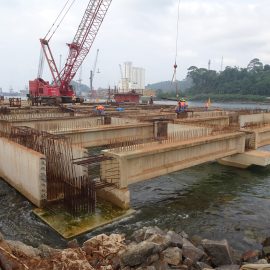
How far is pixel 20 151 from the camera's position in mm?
16000

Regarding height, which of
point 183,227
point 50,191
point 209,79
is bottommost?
point 183,227

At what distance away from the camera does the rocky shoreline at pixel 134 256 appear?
26.8 ft

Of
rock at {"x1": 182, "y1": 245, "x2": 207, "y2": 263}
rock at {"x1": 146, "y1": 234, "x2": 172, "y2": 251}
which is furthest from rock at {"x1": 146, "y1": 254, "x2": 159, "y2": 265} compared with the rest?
rock at {"x1": 182, "y1": 245, "x2": 207, "y2": 263}

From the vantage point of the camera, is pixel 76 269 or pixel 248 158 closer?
pixel 76 269

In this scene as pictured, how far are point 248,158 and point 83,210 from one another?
588 inches

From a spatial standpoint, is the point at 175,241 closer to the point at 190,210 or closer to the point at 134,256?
the point at 134,256

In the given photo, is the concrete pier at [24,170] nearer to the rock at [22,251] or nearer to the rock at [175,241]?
the rock at [22,251]

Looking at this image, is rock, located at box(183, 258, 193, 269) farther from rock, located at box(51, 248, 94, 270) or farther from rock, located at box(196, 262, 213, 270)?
rock, located at box(51, 248, 94, 270)

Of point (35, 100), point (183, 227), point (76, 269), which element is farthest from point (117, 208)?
point (35, 100)

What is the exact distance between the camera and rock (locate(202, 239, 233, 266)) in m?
9.49

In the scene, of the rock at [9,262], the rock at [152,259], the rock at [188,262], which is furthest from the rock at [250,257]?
the rock at [9,262]

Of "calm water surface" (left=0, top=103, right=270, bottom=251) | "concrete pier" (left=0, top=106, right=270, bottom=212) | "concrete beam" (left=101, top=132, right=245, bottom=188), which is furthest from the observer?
"concrete beam" (left=101, top=132, right=245, bottom=188)

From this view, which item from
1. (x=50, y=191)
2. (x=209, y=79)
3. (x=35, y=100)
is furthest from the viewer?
(x=209, y=79)

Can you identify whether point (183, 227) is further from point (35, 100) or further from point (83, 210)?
point (35, 100)
